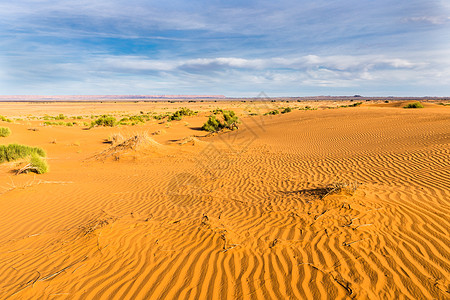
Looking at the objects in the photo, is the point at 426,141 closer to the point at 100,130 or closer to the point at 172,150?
the point at 172,150

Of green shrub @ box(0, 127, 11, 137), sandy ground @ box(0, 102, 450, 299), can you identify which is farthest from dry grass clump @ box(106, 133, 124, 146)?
green shrub @ box(0, 127, 11, 137)

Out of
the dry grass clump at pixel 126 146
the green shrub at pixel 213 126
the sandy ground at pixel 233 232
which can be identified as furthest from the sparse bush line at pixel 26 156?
the green shrub at pixel 213 126

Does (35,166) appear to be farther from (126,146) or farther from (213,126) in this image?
(213,126)

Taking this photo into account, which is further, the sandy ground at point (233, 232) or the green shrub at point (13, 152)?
the green shrub at point (13, 152)

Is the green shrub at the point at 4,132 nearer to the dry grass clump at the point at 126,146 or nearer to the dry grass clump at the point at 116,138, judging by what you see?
the dry grass clump at the point at 116,138

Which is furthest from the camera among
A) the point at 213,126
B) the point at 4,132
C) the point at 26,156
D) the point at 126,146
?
the point at 213,126

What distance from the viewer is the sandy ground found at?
3.35 meters

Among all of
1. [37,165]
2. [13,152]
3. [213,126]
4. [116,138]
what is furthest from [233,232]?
[213,126]

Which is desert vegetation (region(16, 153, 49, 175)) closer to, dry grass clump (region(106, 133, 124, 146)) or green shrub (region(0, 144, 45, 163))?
green shrub (region(0, 144, 45, 163))

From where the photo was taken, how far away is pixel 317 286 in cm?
323

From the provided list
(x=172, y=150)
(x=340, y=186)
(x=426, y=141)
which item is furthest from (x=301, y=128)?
(x=340, y=186)

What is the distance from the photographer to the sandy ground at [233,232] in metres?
3.35

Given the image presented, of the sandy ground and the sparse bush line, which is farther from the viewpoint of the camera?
the sparse bush line

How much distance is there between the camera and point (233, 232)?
4.76m
